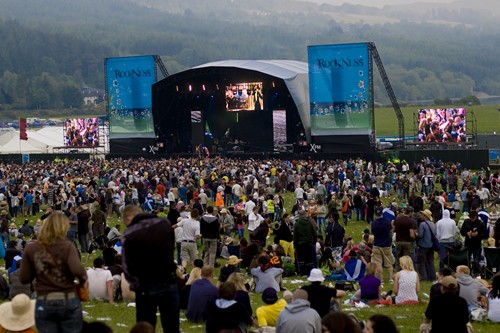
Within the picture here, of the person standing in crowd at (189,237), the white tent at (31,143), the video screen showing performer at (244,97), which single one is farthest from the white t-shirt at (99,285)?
the white tent at (31,143)

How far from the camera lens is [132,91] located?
61.2m

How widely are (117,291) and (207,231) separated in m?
3.87

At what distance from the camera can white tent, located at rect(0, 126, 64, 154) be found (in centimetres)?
7844

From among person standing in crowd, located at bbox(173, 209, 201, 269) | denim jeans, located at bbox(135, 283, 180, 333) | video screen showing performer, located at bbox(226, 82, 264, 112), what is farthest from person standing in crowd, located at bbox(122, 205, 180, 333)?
video screen showing performer, located at bbox(226, 82, 264, 112)

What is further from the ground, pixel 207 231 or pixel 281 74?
pixel 281 74

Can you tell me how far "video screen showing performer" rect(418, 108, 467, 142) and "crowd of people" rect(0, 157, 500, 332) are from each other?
48.8 feet

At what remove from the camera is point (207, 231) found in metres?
17.4

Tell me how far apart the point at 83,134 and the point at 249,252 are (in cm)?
5163

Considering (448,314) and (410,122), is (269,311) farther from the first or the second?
(410,122)

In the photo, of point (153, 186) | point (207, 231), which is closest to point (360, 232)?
point (207, 231)

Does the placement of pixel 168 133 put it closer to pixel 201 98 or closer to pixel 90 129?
pixel 201 98

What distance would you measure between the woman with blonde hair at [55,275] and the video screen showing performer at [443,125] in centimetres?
4861

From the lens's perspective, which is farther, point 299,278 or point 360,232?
point 360,232

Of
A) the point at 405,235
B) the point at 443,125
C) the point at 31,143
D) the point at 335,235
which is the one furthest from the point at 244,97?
the point at 405,235
